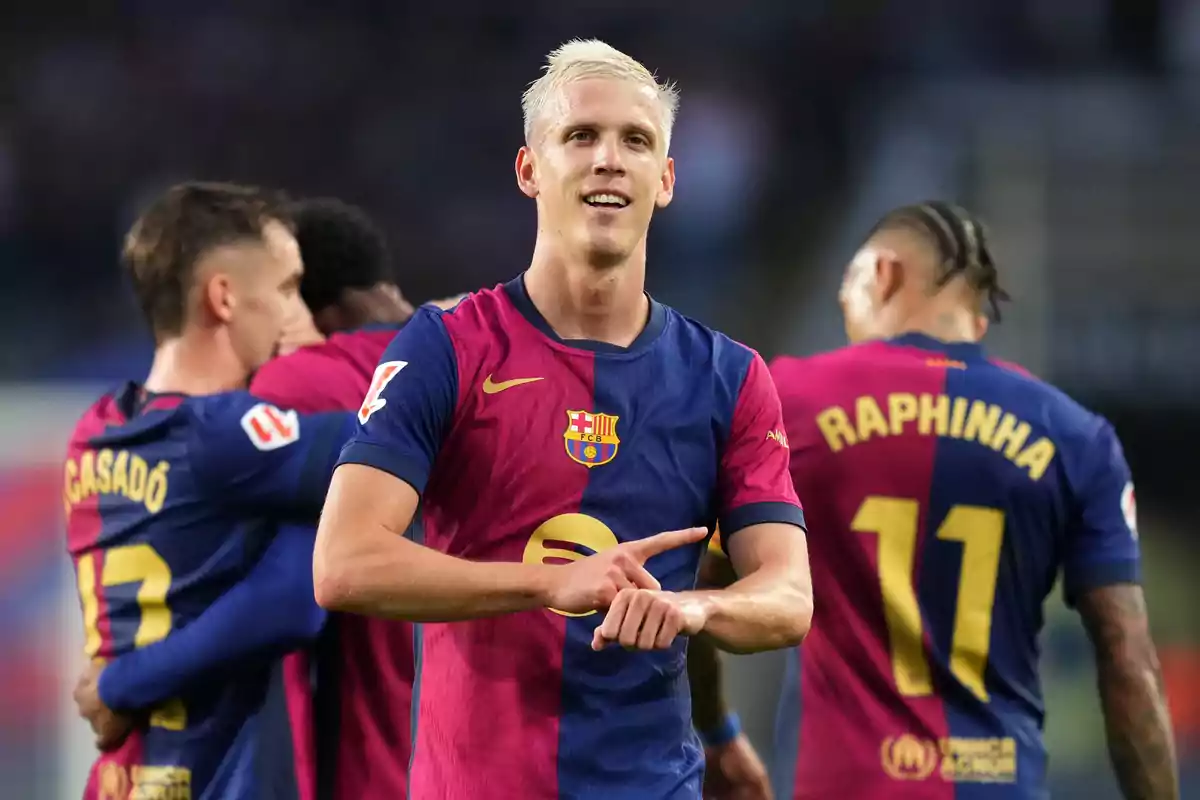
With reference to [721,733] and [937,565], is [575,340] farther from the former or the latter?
[721,733]

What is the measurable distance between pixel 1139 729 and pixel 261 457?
2027 millimetres

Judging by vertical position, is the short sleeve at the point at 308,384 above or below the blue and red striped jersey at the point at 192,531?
above

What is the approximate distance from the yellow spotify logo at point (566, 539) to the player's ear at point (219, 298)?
1.44m

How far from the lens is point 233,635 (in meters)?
3.29

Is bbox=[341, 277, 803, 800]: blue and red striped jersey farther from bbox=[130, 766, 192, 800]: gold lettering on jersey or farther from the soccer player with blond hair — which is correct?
bbox=[130, 766, 192, 800]: gold lettering on jersey

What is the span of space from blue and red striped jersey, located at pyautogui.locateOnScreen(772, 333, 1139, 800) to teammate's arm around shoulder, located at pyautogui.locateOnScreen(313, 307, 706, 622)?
1.36 m

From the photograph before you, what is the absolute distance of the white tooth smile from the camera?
2490mm

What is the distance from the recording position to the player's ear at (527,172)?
2.63 m

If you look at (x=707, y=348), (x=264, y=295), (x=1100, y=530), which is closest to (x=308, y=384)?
(x=264, y=295)

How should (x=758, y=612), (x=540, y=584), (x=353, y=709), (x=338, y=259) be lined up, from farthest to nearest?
(x=338, y=259) < (x=353, y=709) < (x=758, y=612) < (x=540, y=584)

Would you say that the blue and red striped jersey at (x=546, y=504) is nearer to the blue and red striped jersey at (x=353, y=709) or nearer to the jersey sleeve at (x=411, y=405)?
the jersey sleeve at (x=411, y=405)

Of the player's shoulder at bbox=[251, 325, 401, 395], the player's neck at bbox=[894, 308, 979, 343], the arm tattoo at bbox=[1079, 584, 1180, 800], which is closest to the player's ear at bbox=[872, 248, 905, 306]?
the player's neck at bbox=[894, 308, 979, 343]

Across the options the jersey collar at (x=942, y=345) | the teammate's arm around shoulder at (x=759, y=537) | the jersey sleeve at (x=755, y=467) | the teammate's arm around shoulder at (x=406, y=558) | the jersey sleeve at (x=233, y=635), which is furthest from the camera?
the jersey collar at (x=942, y=345)

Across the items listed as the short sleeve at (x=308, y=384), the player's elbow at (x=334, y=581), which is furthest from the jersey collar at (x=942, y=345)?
the player's elbow at (x=334, y=581)
